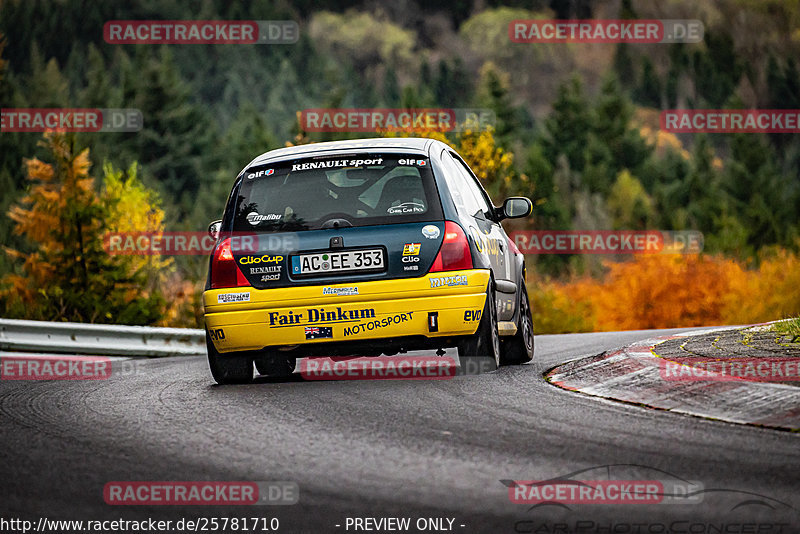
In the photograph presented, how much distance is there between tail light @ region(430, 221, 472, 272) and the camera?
24.6 feet

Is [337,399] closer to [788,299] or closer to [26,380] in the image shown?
[26,380]

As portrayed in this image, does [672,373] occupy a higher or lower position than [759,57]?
lower

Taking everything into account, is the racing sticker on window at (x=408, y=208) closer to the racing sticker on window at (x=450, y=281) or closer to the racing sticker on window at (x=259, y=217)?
the racing sticker on window at (x=450, y=281)

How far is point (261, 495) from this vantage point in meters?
4.17

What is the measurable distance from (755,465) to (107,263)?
20343mm

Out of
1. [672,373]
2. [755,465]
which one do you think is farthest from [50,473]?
[672,373]

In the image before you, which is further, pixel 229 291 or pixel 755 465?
pixel 229 291

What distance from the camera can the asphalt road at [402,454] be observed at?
3.80 m
